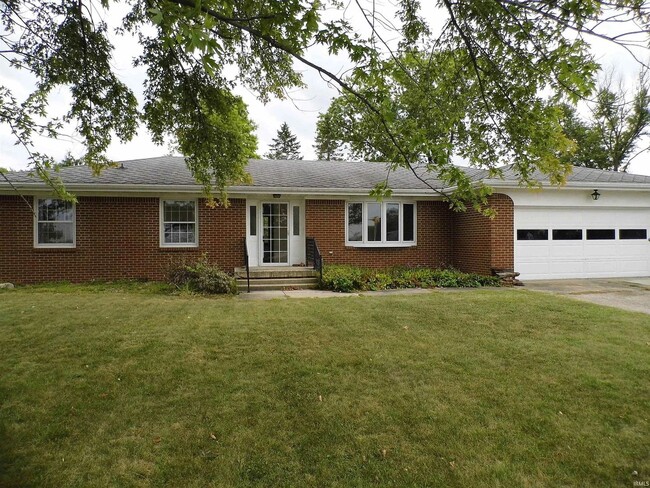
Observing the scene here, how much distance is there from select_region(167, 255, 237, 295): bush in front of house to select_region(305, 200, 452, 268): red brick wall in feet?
10.9

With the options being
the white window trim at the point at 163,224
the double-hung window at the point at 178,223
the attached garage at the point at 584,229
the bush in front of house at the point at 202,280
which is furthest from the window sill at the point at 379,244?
the double-hung window at the point at 178,223

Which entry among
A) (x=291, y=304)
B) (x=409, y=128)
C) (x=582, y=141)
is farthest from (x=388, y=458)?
(x=582, y=141)

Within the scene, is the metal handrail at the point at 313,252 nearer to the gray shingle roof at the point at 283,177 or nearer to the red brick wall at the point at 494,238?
the gray shingle roof at the point at 283,177

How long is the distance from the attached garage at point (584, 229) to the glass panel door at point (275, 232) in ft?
21.3

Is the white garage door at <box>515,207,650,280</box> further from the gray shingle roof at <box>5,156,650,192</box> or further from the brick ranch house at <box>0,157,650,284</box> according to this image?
the gray shingle roof at <box>5,156,650,192</box>

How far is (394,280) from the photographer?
1039cm

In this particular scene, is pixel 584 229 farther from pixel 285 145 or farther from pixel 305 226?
pixel 285 145

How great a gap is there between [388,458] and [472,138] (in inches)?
159

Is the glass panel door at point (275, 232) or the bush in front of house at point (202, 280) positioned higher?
the glass panel door at point (275, 232)

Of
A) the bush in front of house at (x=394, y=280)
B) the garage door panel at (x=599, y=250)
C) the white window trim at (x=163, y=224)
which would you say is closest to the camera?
the bush in front of house at (x=394, y=280)

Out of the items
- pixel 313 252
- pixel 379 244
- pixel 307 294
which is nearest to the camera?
pixel 307 294

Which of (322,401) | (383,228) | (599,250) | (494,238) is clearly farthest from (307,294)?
(599,250)

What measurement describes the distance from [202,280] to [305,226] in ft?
12.4

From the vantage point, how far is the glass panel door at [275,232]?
11922 mm
